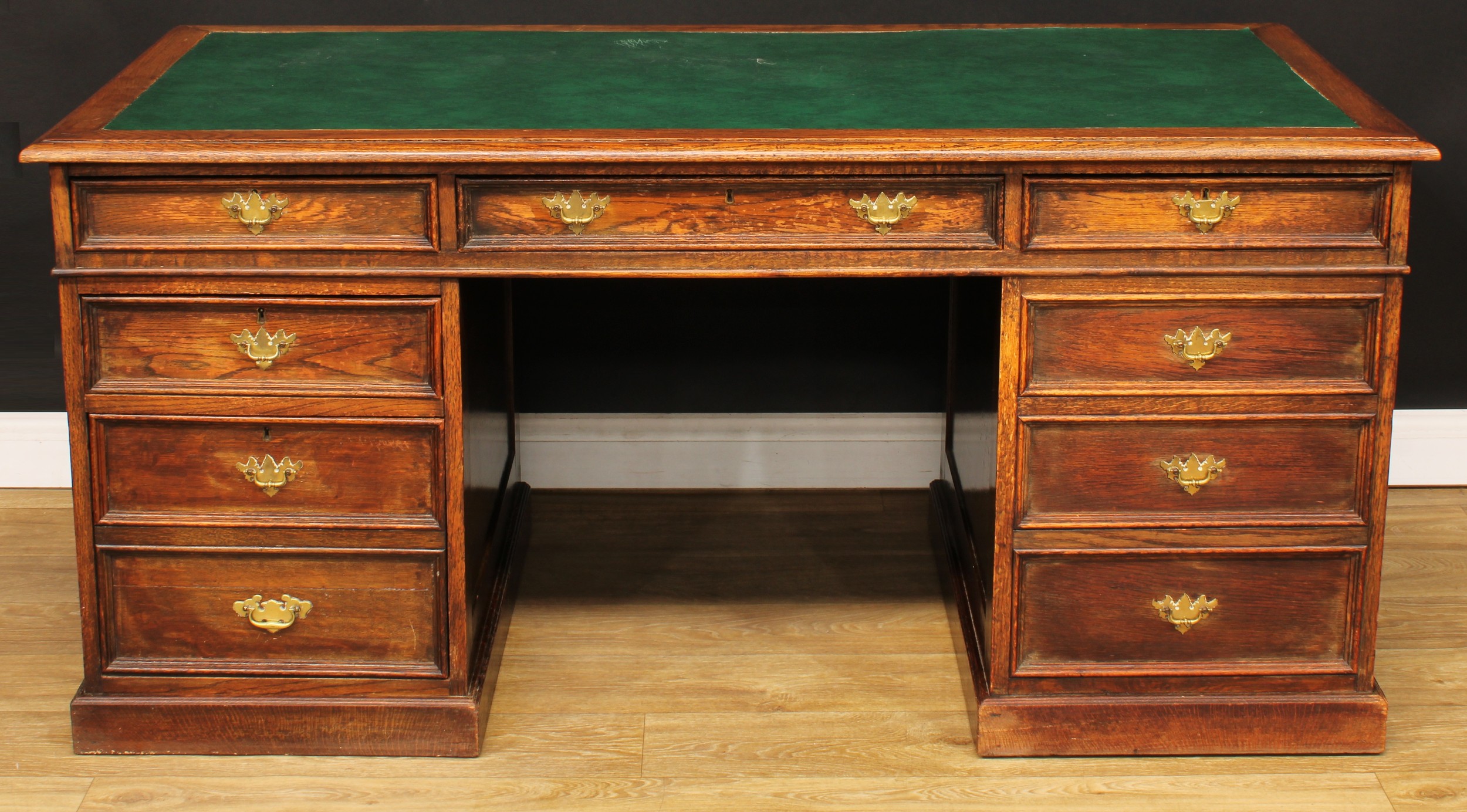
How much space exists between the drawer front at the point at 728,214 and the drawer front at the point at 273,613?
52cm

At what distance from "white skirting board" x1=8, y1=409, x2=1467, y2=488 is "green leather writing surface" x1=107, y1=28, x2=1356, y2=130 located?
88 cm

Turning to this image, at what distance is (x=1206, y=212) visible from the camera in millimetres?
2057

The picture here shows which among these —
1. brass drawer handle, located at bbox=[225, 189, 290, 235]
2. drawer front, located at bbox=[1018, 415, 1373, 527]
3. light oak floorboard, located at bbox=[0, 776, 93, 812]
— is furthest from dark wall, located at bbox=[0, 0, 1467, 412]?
light oak floorboard, located at bbox=[0, 776, 93, 812]

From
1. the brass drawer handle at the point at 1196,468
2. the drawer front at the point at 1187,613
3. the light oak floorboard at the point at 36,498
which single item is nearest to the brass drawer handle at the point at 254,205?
the drawer front at the point at 1187,613

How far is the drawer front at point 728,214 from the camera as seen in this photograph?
206 cm

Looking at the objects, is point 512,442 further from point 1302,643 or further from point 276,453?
point 1302,643

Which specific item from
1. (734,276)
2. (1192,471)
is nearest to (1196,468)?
(1192,471)

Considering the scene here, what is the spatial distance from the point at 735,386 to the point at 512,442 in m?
0.50

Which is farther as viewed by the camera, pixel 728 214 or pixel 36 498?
pixel 36 498

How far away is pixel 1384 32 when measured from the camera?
121 inches

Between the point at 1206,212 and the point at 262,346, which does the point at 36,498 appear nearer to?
the point at 262,346

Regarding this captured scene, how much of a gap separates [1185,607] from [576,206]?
3.46 feet

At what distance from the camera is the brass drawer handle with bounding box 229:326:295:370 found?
6.96 feet

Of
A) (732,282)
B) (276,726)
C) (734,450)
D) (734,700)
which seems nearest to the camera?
(276,726)
